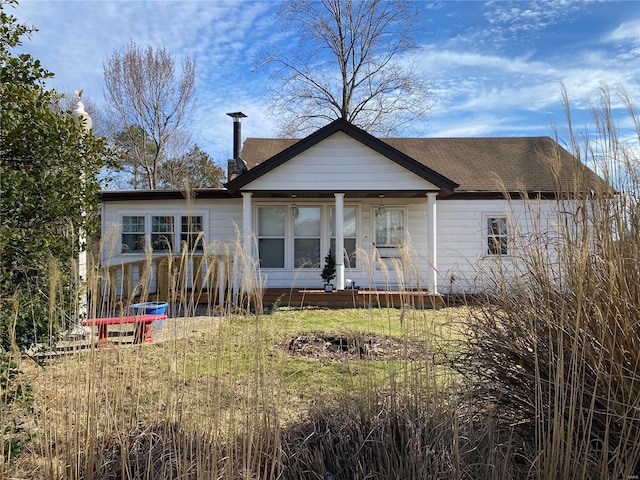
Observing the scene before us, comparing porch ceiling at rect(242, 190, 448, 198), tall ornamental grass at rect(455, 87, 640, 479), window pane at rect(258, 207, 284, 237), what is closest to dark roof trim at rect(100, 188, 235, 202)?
window pane at rect(258, 207, 284, 237)

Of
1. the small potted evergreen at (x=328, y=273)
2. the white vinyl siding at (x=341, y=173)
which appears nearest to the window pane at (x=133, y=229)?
the white vinyl siding at (x=341, y=173)

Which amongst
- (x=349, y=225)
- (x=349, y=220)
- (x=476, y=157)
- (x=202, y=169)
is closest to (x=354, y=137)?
(x=349, y=220)

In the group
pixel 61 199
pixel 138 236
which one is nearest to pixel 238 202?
pixel 138 236

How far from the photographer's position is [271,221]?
37.9ft

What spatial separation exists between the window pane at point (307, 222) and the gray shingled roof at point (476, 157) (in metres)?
3.58

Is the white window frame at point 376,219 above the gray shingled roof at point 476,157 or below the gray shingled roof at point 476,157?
below

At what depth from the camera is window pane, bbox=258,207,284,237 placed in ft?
37.8

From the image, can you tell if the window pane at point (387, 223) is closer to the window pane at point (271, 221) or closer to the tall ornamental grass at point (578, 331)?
the window pane at point (271, 221)

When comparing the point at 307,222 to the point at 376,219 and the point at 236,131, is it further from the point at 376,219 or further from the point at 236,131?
the point at 236,131

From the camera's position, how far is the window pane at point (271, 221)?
11.5 metres

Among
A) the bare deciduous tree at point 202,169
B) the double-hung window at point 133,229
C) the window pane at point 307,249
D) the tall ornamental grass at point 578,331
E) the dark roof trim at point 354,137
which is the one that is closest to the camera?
the tall ornamental grass at point 578,331

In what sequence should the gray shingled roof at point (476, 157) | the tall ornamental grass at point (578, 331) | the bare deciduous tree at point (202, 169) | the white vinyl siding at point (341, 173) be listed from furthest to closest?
the bare deciduous tree at point (202, 169), the gray shingled roof at point (476, 157), the white vinyl siding at point (341, 173), the tall ornamental grass at point (578, 331)

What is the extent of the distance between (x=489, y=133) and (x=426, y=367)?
1565cm

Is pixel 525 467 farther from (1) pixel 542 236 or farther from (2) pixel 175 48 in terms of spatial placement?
(2) pixel 175 48
